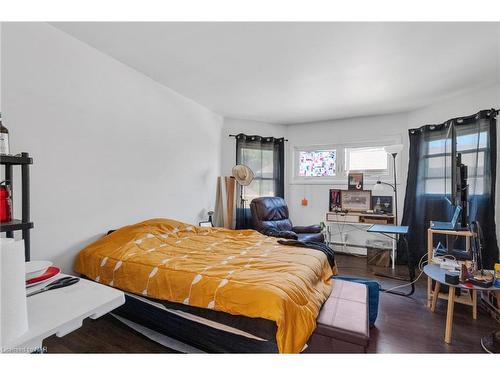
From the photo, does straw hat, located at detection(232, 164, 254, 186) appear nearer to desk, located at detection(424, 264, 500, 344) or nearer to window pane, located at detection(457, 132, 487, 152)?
desk, located at detection(424, 264, 500, 344)

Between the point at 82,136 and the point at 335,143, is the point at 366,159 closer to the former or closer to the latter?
the point at 335,143

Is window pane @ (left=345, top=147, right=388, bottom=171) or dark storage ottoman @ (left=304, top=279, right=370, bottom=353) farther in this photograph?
window pane @ (left=345, top=147, right=388, bottom=171)

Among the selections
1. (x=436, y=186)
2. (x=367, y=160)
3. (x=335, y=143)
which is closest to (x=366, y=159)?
(x=367, y=160)

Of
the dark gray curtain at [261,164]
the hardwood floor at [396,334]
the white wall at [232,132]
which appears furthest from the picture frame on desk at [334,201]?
the hardwood floor at [396,334]

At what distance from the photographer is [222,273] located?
164 centimetres

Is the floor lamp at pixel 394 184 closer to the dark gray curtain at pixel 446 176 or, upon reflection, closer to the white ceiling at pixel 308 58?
the dark gray curtain at pixel 446 176

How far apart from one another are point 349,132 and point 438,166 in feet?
4.71

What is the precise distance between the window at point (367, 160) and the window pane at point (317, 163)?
0.85 ft

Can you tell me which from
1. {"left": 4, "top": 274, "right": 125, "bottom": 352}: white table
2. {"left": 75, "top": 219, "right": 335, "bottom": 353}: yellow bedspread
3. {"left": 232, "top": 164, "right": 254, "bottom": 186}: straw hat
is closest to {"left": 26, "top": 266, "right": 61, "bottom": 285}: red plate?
{"left": 4, "top": 274, "right": 125, "bottom": 352}: white table

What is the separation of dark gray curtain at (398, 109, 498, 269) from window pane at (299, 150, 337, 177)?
4.04ft

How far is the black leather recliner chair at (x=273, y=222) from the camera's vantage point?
11.8 feet

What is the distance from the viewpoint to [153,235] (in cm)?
247

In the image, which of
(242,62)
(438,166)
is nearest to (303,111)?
(242,62)

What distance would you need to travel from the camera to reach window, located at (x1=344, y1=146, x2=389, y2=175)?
4152mm
